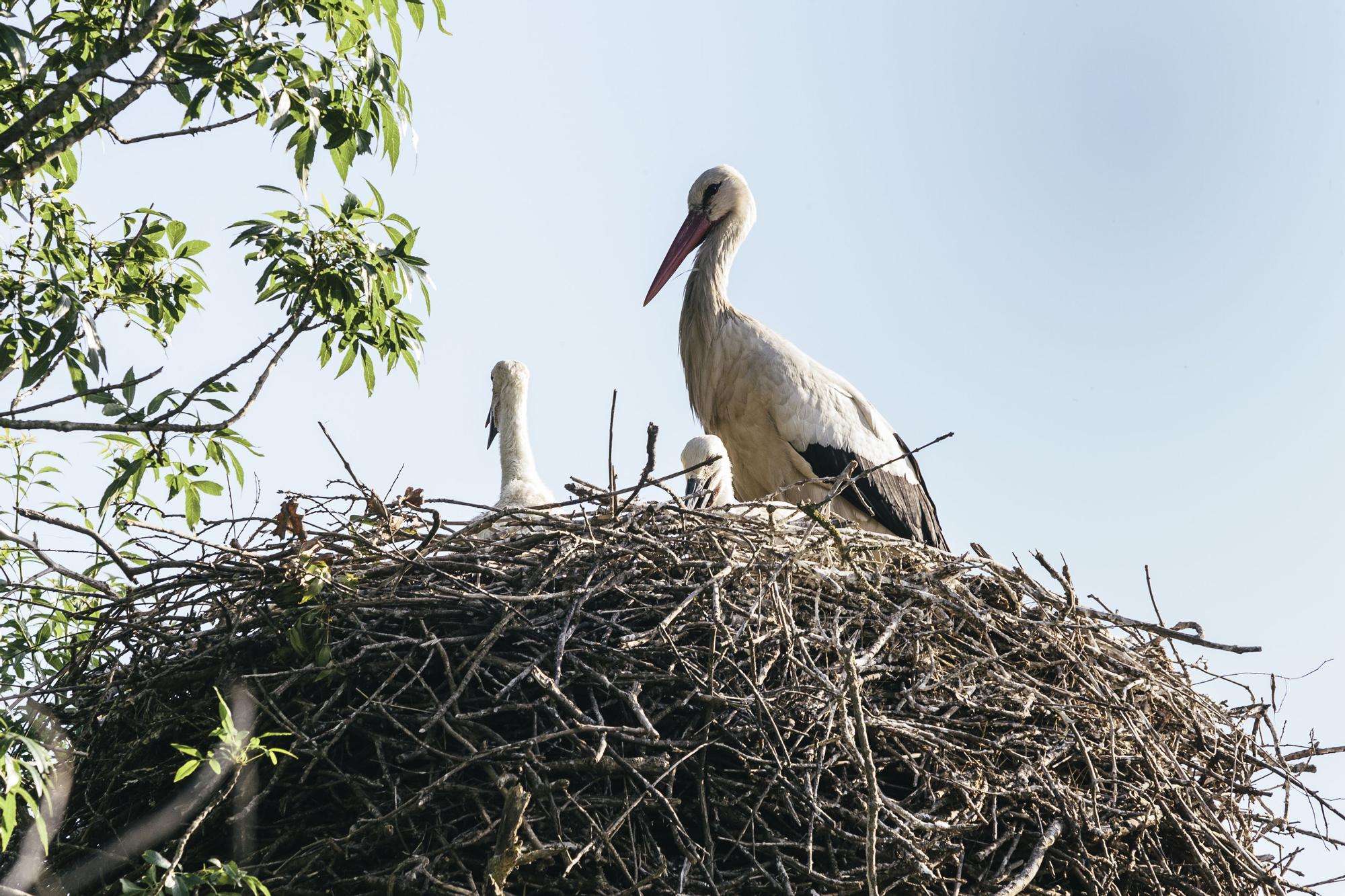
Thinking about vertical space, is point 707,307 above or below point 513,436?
above

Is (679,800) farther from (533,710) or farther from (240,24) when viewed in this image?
(240,24)

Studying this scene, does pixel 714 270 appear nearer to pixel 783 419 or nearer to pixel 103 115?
pixel 783 419

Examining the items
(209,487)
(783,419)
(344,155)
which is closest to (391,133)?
(344,155)

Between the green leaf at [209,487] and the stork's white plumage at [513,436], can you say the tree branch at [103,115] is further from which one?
the stork's white plumage at [513,436]

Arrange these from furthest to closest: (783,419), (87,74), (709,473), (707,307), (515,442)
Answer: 1. (707,307)
2. (783,419)
3. (515,442)
4. (709,473)
5. (87,74)

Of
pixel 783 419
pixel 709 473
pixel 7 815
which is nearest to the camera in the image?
pixel 7 815

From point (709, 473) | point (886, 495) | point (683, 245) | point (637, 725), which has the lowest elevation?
point (637, 725)

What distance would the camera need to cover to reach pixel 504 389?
4734 mm

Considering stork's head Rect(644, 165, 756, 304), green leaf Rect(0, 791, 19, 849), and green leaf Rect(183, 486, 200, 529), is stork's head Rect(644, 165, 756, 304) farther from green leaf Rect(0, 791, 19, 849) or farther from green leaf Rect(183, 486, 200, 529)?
green leaf Rect(0, 791, 19, 849)

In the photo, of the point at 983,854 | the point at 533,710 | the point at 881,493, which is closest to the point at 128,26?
the point at 533,710

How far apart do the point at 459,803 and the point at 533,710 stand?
0.22 m

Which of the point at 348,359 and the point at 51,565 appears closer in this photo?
the point at 51,565

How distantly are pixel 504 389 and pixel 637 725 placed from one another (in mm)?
2004

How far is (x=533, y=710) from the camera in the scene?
2.88 m
